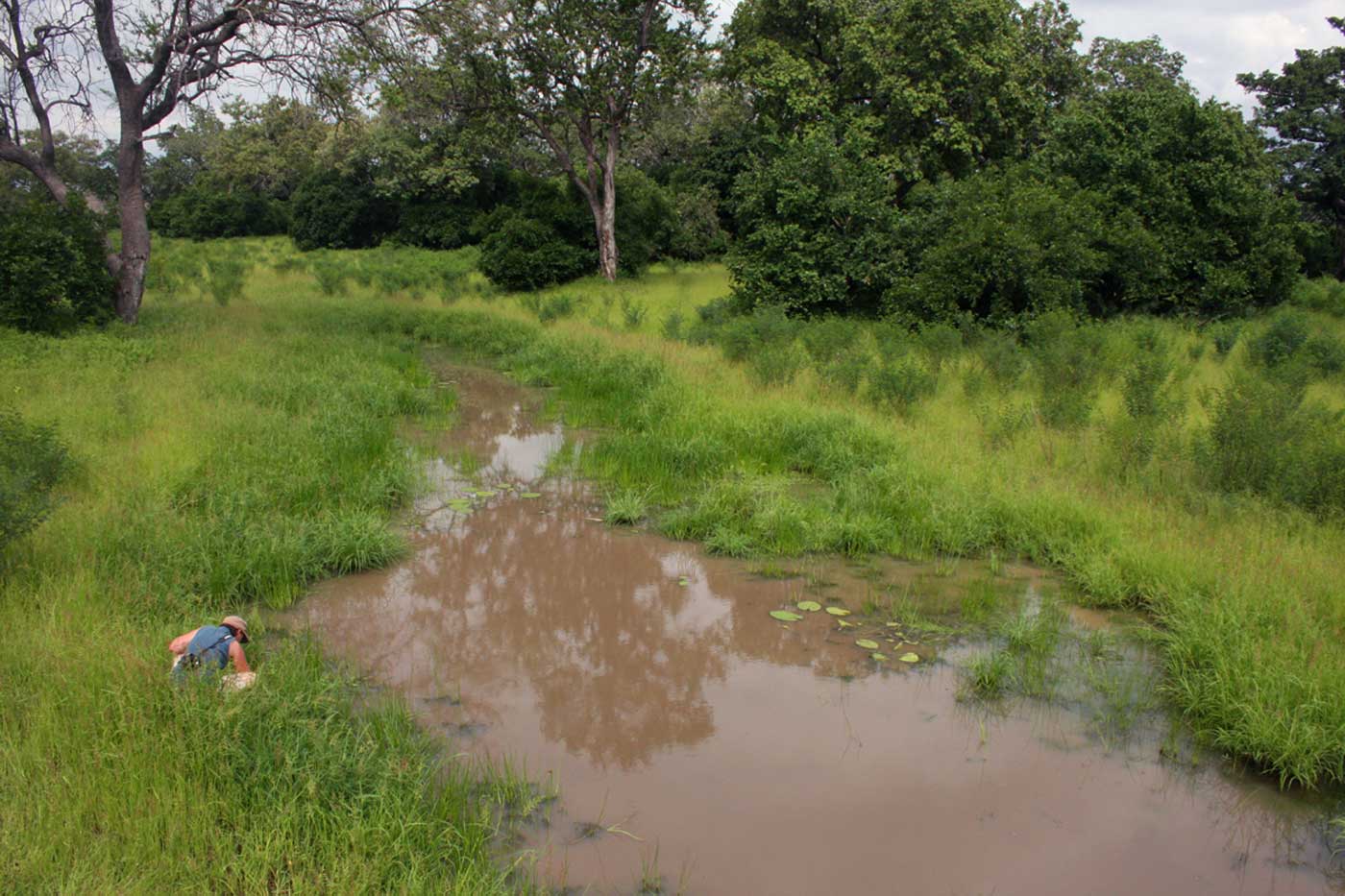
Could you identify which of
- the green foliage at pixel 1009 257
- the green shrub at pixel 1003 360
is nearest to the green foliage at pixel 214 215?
the green foliage at pixel 1009 257

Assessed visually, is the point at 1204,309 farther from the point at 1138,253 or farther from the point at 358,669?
the point at 358,669

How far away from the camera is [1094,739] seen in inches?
189

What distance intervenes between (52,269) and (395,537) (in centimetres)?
947

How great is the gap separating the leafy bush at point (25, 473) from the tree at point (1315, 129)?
31631mm

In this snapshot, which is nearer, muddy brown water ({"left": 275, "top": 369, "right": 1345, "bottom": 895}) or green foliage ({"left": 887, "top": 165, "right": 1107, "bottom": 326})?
muddy brown water ({"left": 275, "top": 369, "right": 1345, "bottom": 895})

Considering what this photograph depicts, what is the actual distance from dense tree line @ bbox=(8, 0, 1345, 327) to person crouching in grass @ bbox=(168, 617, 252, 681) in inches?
469

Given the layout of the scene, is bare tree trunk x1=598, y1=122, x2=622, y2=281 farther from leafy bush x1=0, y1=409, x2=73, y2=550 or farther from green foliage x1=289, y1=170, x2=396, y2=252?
leafy bush x1=0, y1=409, x2=73, y2=550

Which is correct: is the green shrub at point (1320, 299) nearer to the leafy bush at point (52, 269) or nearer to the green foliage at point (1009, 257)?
the green foliage at point (1009, 257)

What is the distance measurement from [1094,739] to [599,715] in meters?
2.65

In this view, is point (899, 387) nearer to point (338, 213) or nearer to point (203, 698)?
point (203, 698)

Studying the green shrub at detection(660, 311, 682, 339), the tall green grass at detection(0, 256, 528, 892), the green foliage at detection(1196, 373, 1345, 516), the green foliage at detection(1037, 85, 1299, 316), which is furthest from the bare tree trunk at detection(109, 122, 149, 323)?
the green foliage at detection(1037, 85, 1299, 316)

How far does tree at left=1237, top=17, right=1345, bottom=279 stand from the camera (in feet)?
87.1

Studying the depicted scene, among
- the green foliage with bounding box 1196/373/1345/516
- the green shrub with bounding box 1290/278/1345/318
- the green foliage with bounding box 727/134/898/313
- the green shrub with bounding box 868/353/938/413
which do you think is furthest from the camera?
the green shrub with bounding box 1290/278/1345/318

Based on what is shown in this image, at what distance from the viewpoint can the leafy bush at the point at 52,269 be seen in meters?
12.5
